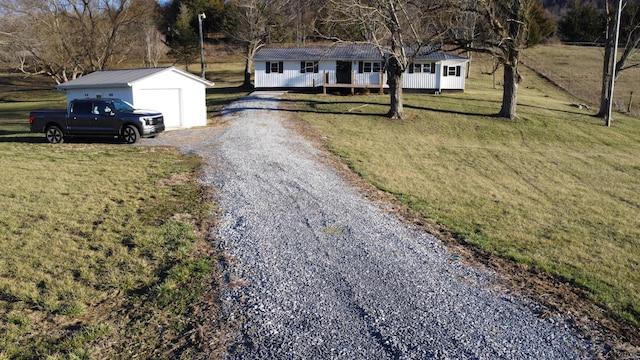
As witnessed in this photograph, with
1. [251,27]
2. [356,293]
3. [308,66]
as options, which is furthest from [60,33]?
[356,293]

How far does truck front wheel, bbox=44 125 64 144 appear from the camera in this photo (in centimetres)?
1898

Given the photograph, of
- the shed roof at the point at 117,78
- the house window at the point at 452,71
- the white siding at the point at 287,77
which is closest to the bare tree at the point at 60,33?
the white siding at the point at 287,77

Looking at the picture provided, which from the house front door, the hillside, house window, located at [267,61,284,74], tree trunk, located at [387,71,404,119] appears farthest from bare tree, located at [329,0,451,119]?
the hillside

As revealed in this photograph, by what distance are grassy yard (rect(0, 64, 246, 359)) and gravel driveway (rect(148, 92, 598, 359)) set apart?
0.54 metres

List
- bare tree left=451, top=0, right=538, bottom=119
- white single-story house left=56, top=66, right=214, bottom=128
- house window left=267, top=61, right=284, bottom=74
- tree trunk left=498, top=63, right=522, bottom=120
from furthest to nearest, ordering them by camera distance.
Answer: house window left=267, top=61, right=284, bottom=74 → tree trunk left=498, top=63, right=522, bottom=120 → bare tree left=451, top=0, right=538, bottom=119 → white single-story house left=56, top=66, right=214, bottom=128

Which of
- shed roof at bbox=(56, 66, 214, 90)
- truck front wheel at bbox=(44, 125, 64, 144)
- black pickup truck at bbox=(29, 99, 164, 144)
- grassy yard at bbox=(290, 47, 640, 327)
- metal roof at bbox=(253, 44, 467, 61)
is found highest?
metal roof at bbox=(253, 44, 467, 61)

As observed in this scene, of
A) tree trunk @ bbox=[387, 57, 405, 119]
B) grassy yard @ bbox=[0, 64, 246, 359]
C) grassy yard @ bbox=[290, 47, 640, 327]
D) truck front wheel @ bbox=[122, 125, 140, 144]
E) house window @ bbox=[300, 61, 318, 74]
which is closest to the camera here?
grassy yard @ bbox=[0, 64, 246, 359]

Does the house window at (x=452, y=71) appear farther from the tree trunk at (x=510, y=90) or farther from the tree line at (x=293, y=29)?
the tree trunk at (x=510, y=90)

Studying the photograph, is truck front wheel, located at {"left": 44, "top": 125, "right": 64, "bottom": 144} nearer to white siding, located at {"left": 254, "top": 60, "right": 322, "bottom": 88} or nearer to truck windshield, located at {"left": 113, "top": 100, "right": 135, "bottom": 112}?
truck windshield, located at {"left": 113, "top": 100, "right": 135, "bottom": 112}

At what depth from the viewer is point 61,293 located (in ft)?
20.1

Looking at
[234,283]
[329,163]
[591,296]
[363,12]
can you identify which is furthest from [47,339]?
[363,12]

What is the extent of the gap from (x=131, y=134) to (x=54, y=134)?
3119mm

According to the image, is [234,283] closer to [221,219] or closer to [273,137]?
[221,219]

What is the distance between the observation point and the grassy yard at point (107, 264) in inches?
201
